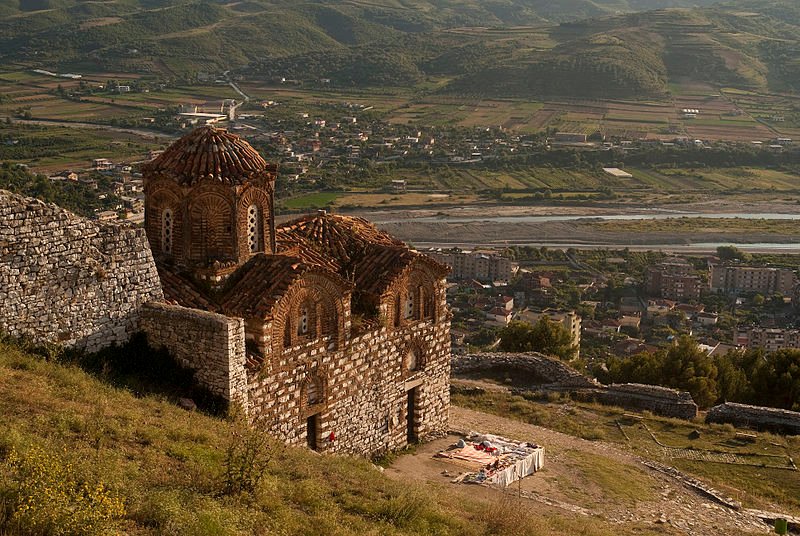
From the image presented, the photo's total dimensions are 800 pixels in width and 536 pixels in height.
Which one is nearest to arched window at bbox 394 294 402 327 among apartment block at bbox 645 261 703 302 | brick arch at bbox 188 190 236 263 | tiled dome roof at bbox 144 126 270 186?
brick arch at bbox 188 190 236 263

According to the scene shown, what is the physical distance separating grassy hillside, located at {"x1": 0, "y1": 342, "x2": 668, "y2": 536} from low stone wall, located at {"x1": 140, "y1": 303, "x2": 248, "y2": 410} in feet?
1.35

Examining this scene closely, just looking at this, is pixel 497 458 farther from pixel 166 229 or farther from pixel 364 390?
pixel 166 229

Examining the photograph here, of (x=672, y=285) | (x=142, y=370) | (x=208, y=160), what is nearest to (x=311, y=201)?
(x=672, y=285)

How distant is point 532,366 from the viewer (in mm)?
25000

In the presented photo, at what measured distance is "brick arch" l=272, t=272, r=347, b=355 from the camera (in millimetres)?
14023

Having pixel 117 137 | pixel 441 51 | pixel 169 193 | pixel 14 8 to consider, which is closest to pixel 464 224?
pixel 117 137

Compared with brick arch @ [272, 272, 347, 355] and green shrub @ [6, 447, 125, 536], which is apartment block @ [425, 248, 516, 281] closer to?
brick arch @ [272, 272, 347, 355]

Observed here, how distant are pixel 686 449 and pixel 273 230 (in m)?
10.1

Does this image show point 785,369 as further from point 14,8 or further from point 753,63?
point 14,8

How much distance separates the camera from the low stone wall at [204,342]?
499 inches

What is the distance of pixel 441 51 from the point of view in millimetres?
159125

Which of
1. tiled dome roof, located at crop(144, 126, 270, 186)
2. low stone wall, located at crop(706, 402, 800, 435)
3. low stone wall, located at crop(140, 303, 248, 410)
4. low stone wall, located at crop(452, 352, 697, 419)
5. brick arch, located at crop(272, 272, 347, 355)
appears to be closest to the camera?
low stone wall, located at crop(140, 303, 248, 410)

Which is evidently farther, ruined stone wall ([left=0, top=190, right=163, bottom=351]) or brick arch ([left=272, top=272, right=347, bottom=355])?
brick arch ([left=272, top=272, right=347, bottom=355])

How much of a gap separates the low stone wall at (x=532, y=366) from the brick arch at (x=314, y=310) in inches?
411
